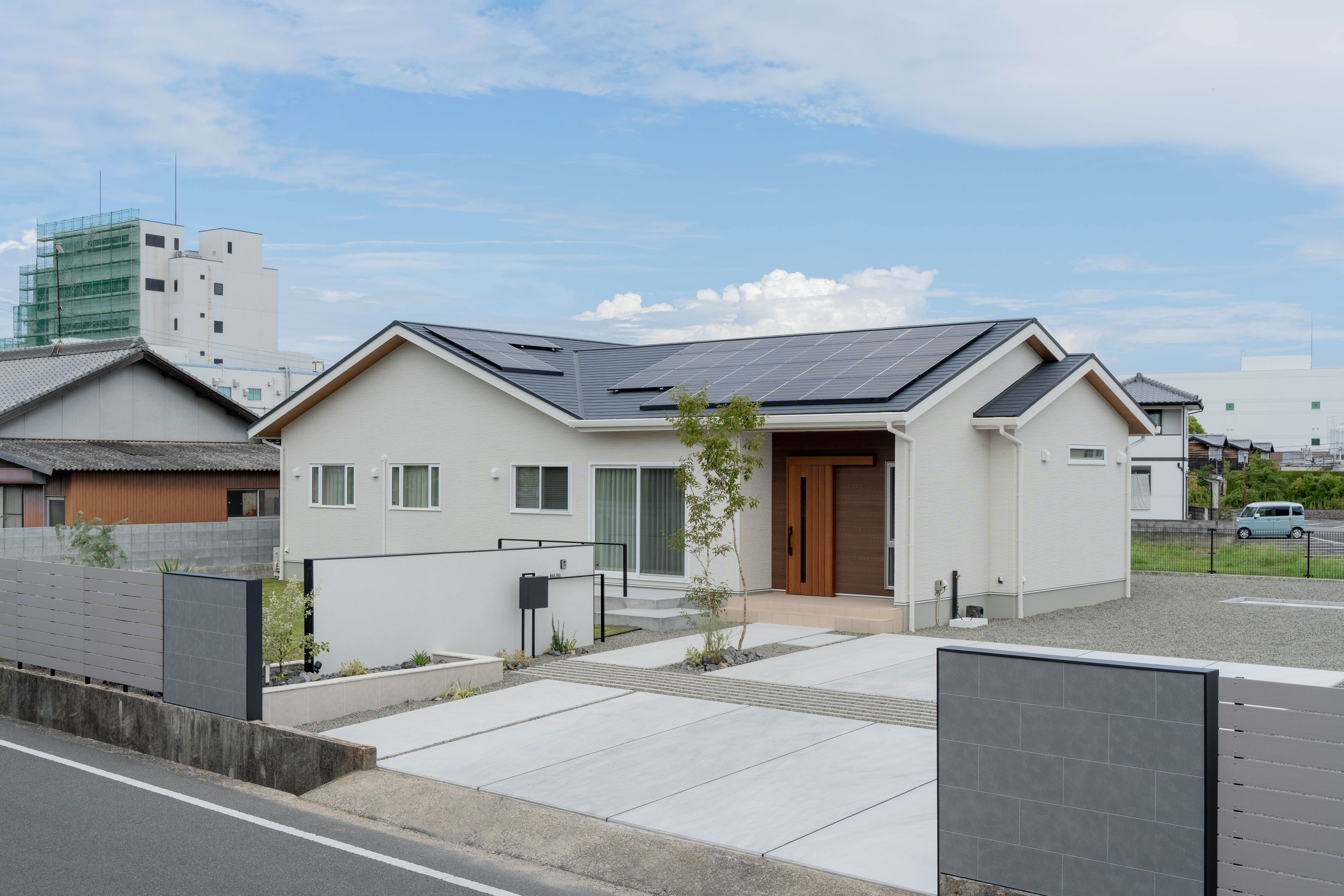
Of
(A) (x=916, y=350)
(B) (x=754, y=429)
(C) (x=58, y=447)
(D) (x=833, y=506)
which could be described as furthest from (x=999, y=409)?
(C) (x=58, y=447)

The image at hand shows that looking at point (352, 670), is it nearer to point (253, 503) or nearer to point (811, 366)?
point (811, 366)

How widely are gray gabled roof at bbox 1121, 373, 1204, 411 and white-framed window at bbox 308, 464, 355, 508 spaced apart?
3171cm

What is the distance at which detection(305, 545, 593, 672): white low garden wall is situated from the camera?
1202cm

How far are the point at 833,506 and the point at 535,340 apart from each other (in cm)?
883

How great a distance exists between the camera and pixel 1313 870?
4.76m

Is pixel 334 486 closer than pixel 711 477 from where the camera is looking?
No

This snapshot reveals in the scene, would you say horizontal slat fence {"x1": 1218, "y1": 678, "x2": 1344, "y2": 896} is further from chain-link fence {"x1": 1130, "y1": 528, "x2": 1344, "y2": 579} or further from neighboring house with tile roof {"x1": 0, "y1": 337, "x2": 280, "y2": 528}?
neighboring house with tile roof {"x1": 0, "y1": 337, "x2": 280, "y2": 528}

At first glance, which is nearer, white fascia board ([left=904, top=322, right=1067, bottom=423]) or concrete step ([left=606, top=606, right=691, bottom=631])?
white fascia board ([left=904, top=322, right=1067, bottom=423])

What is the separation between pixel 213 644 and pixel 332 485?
14.7m

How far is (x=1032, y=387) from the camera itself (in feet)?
59.1

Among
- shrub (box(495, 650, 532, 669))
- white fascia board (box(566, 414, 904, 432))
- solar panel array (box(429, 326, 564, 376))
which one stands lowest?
shrub (box(495, 650, 532, 669))

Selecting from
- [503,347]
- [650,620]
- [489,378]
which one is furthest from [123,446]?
[650,620]

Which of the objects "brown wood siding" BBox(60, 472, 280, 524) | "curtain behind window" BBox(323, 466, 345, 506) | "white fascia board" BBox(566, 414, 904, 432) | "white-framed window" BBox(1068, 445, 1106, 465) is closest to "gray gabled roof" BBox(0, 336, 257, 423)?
"brown wood siding" BBox(60, 472, 280, 524)

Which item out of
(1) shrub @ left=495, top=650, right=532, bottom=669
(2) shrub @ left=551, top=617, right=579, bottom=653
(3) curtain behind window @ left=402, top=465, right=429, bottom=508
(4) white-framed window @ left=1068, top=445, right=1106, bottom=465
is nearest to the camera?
(1) shrub @ left=495, top=650, right=532, bottom=669
